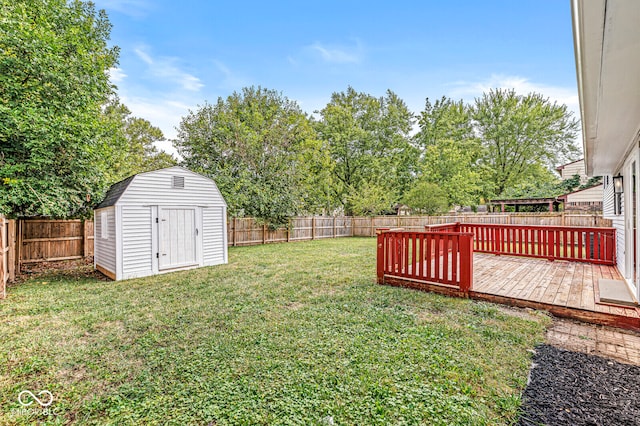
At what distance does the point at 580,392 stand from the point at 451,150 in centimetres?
2173

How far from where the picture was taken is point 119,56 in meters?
9.62

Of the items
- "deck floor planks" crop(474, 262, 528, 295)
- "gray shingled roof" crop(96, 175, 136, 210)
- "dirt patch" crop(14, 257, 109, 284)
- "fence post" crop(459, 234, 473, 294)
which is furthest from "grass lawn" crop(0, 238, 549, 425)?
"gray shingled roof" crop(96, 175, 136, 210)

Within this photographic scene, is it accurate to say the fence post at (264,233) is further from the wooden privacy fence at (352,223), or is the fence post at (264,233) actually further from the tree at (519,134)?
the tree at (519,134)

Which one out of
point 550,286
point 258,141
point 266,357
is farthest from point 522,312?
point 258,141

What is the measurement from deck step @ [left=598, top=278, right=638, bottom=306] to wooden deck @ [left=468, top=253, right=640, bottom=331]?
0.32 feet

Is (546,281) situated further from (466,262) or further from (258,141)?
(258,141)

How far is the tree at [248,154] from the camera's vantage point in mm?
12812

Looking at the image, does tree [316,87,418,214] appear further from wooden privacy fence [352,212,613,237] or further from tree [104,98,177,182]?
tree [104,98,177,182]

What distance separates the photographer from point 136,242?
22.5 feet

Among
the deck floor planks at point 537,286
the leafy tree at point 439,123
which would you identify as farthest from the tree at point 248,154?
the leafy tree at point 439,123

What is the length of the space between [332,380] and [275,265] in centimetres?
579

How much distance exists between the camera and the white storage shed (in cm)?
669

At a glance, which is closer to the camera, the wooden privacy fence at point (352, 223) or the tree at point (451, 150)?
the wooden privacy fence at point (352, 223)

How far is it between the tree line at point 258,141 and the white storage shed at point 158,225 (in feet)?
3.61
